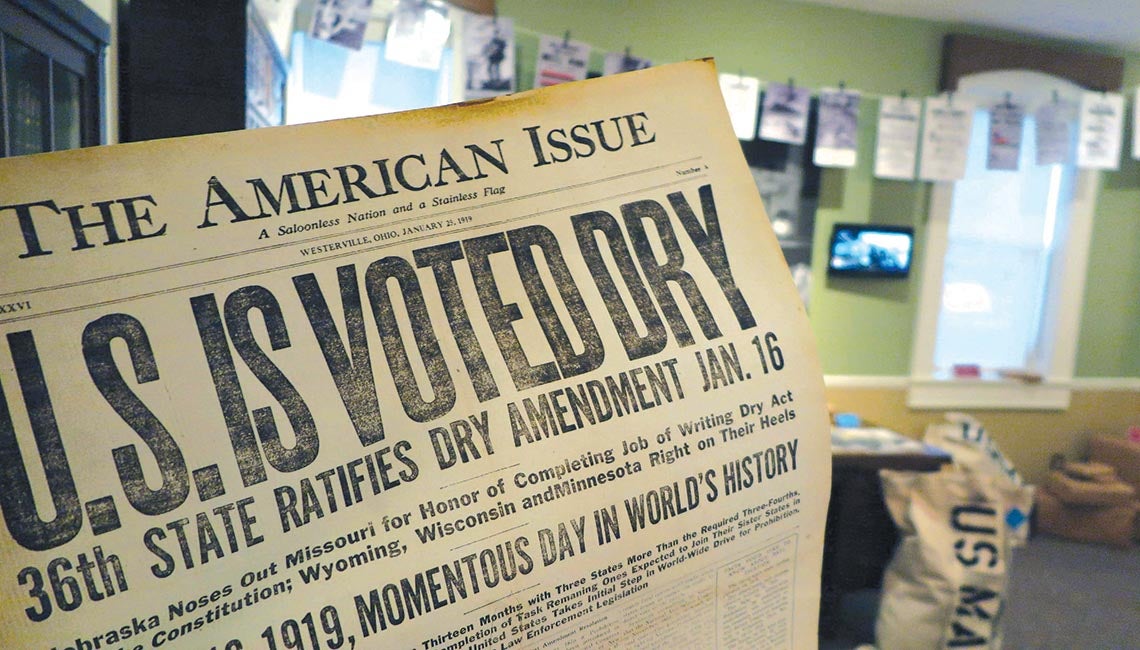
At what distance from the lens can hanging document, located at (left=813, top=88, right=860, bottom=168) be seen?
3041 mm

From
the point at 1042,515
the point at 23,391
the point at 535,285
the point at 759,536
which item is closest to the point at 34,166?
the point at 23,391

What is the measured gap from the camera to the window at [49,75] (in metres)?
0.67

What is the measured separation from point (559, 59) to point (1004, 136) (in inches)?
79.3

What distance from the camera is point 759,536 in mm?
425

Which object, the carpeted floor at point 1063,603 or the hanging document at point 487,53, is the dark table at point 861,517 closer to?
the carpeted floor at point 1063,603

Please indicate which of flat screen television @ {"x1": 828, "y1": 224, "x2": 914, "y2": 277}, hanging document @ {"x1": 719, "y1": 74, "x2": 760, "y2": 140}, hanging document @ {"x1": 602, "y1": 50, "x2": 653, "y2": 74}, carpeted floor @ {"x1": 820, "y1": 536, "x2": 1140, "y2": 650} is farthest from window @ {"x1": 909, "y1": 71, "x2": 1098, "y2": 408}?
hanging document @ {"x1": 602, "y1": 50, "x2": 653, "y2": 74}

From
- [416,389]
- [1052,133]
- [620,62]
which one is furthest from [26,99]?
[1052,133]

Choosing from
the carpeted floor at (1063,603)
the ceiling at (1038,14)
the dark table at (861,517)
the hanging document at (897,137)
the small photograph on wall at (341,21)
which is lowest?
the carpeted floor at (1063,603)

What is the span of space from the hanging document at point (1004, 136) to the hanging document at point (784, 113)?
915 millimetres

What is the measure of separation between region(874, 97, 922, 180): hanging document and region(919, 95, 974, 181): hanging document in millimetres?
47

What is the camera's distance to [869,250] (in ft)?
10.6

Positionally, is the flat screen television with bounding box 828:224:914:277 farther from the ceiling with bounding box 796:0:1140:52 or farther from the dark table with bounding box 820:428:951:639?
the dark table with bounding box 820:428:951:639

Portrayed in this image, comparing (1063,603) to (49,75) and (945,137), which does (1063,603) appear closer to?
(945,137)

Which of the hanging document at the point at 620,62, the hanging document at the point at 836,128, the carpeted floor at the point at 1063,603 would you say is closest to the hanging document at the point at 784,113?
the hanging document at the point at 836,128
